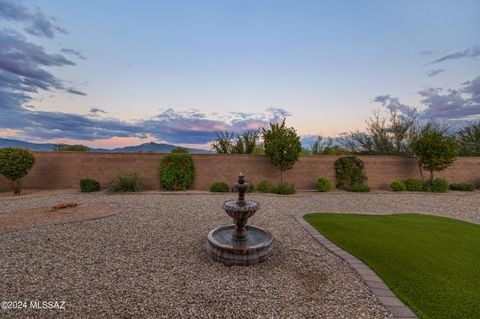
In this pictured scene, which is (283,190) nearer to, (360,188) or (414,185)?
(360,188)

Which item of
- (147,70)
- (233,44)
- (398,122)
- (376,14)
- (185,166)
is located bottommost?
(185,166)

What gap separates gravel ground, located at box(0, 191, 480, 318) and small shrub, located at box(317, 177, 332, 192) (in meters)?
5.93

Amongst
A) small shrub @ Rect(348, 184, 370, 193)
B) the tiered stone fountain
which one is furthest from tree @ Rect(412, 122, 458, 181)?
the tiered stone fountain

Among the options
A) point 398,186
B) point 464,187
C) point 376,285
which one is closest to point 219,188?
point 376,285

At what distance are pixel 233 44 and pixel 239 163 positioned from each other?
5654mm

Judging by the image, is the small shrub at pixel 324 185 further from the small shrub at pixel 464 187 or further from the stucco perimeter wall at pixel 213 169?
the small shrub at pixel 464 187

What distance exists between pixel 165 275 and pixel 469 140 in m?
22.8

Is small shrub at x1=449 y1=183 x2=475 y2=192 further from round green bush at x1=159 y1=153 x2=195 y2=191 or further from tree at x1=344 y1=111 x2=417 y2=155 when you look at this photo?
round green bush at x1=159 y1=153 x2=195 y2=191

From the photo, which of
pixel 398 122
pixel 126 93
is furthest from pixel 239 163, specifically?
pixel 398 122

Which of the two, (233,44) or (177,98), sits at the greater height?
(233,44)

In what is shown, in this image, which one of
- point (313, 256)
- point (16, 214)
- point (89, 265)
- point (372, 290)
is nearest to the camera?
point (372, 290)

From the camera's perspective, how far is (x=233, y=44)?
1037cm

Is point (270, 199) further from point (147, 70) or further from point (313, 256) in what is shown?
point (147, 70)

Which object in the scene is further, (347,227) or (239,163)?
(239,163)
